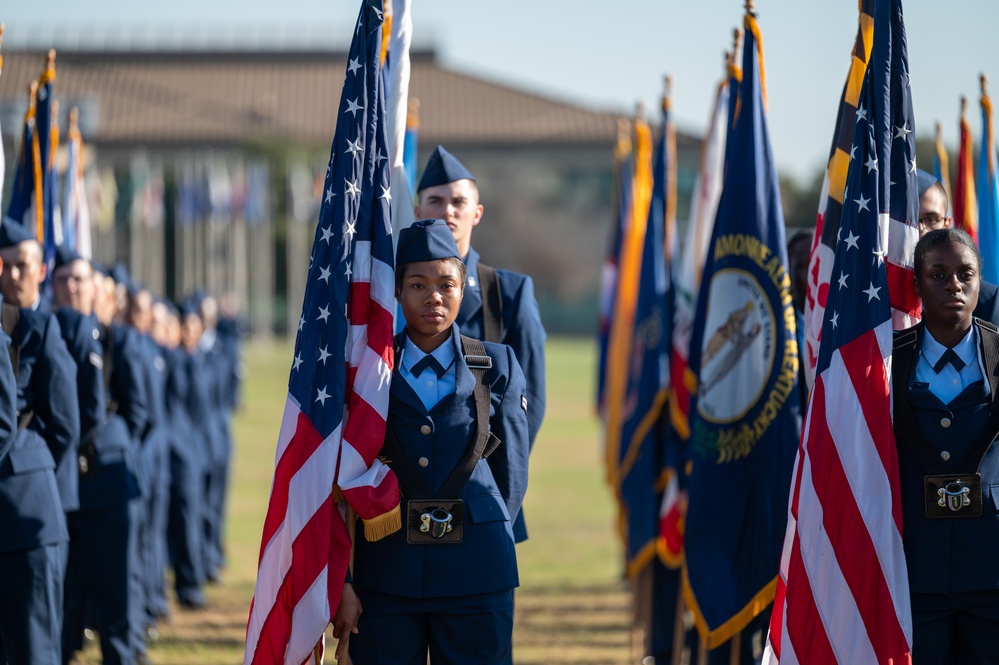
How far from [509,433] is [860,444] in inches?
47.7

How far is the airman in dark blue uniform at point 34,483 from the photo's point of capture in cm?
536

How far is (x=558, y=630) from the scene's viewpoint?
898cm

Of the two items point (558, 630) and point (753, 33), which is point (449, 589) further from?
point (558, 630)

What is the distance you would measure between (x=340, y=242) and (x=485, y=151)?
5463 cm

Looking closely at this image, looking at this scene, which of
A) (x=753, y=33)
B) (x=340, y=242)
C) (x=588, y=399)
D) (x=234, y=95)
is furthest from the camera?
(x=234, y=95)

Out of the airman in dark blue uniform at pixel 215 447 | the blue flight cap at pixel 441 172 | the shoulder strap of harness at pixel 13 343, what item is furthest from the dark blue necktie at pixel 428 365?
the airman in dark blue uniform at pixel 215 447

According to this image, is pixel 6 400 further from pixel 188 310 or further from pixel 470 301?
pixel 188 310

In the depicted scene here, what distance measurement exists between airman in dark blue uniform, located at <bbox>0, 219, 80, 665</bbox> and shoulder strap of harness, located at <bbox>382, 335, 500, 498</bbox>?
5.54ft

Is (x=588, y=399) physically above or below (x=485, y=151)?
below

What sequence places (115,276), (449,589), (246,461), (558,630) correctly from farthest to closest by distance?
(246,461) → (115,276) → (558,630) → (449,589)

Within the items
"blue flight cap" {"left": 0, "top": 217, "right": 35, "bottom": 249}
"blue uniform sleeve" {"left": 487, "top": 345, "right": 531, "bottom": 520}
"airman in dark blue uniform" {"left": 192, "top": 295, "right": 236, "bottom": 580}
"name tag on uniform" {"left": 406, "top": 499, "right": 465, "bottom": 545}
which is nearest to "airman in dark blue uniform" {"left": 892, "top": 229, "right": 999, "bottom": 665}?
"blue uniform sleeve" {"left": 487, "top": 345, "right": 531, "bottom": 520}

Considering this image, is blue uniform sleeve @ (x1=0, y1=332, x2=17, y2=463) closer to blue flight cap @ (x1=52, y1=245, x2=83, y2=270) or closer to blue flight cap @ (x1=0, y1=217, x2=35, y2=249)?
blue flight cap @ (x1=0, y1=217, x2=35, y2=249)

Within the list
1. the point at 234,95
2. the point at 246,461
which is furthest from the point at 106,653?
the point at 234,95

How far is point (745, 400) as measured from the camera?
19.8ft
